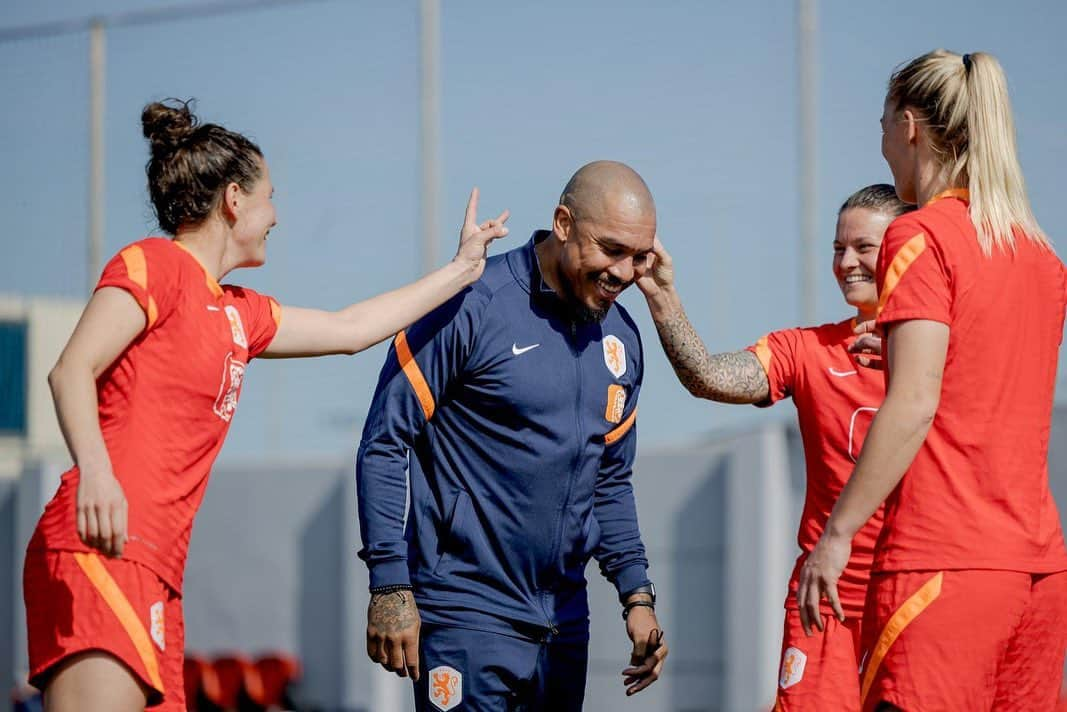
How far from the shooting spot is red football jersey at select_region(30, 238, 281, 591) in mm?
3285

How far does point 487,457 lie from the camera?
4.04 meters

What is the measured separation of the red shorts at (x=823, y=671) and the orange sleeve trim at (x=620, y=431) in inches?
26.6

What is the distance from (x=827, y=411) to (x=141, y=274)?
6.06 ft

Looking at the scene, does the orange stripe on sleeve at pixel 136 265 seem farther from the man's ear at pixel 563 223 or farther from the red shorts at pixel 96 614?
the man's ear at pixel 563 223

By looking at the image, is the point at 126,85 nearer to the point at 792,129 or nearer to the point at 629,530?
the point at 792,129

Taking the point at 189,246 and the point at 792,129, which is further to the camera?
the point at 792,129

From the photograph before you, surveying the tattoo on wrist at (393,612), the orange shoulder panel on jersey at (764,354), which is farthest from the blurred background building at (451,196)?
the tattoo on wrist at (393,612)

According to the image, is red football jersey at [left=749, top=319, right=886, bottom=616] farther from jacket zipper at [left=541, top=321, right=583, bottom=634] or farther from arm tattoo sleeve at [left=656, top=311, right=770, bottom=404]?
jacket zipper at [left=541, top=321, right=583, bottom=634]

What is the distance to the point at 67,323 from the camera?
11.8 m

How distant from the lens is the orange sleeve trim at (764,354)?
423 cm

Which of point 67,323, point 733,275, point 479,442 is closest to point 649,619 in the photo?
point 479,442

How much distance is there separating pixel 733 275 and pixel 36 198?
19.0 ft

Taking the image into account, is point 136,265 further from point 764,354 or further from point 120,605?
point 764,354

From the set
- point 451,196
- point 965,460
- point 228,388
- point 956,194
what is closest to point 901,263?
point 956,194
